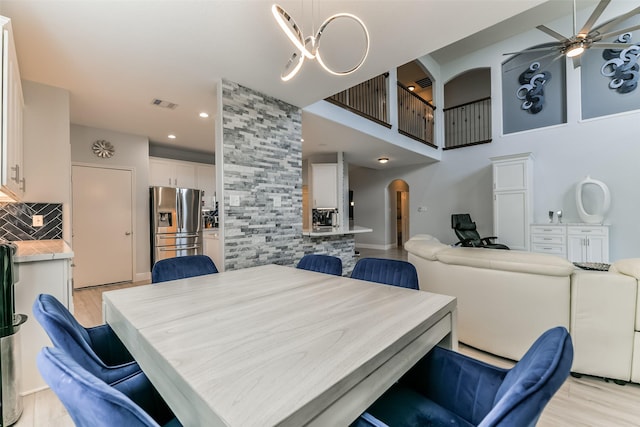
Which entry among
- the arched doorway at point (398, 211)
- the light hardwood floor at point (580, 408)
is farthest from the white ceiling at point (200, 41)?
the arched doorway at point (398, 211)

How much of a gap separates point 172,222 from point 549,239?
7069 mm

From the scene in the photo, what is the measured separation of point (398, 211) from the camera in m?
10.0

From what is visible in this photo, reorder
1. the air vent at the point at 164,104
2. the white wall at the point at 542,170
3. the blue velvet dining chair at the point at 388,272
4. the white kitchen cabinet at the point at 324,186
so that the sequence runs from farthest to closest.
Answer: the white kitchen cabinet at the point at 324,186 < the white wall at the point at 542,170 < the air vent at the point at 164,104 < the blue velvet dining chair at the point at 388,272

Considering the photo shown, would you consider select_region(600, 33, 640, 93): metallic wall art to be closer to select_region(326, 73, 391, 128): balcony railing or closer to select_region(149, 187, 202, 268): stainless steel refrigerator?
select_region(326, 73, 391, 128): balcony railing

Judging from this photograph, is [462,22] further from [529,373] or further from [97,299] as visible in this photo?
[97,299]

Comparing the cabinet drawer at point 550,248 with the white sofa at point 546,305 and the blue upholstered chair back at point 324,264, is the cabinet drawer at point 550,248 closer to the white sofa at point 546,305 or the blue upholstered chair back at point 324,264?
the white sofa at point 546,305

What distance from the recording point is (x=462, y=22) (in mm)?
1936

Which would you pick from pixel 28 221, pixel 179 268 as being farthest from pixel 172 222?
pixel 179 268

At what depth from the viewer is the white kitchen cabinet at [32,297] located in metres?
1.85

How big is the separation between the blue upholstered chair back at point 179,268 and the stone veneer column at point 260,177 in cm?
68

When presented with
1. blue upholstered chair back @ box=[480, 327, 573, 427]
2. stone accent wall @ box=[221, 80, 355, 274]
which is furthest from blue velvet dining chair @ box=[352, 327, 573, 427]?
stone accent wall @ box=[221, 80, 355, 274]

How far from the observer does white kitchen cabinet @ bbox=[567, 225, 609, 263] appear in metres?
4.72

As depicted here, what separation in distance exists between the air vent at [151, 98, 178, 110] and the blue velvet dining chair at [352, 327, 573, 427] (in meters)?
3.68

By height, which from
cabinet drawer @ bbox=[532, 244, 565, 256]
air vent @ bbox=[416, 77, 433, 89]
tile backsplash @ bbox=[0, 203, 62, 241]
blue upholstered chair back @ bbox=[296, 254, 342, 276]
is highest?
air vent @ bbox=[416, 77, 433, 89]
